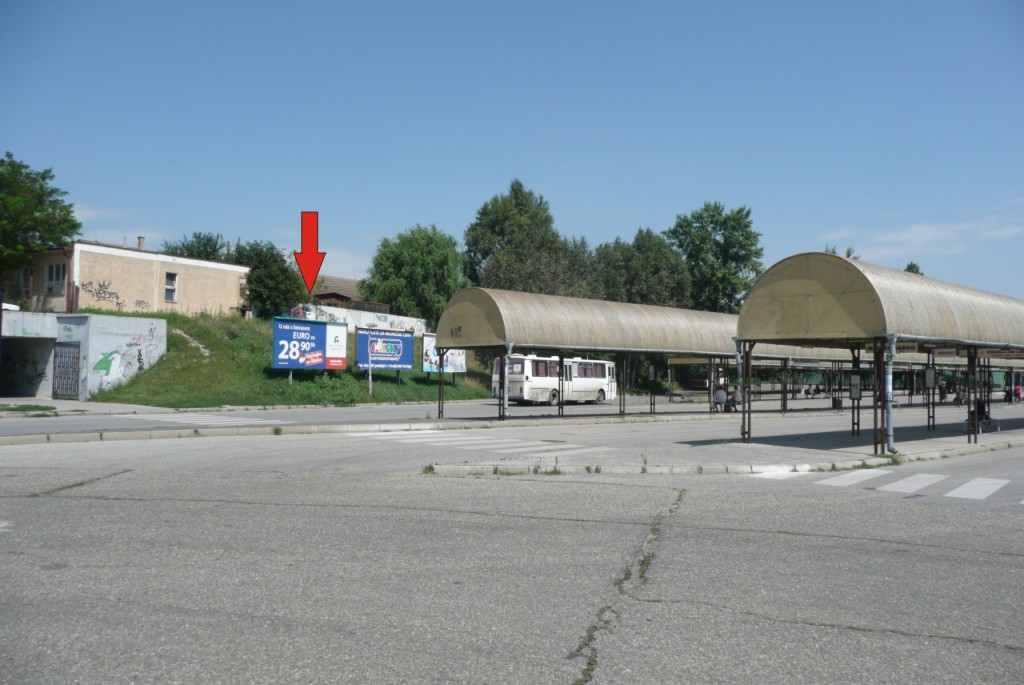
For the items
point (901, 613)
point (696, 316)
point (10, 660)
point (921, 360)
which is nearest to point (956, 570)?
point (901, 613)

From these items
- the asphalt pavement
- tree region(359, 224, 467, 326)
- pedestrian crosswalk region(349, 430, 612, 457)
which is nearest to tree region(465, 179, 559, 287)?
tree region(359, 224, 467, 326)

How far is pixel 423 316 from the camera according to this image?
244 ft

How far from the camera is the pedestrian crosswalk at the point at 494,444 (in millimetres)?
17612

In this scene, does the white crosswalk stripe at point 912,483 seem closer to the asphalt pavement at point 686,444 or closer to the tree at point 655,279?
the asphalt pavement at point 686,444

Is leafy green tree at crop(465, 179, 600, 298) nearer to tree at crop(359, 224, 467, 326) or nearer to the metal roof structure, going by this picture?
tree at crop(359, 224, 467, 326)

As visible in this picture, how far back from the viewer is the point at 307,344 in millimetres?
40875

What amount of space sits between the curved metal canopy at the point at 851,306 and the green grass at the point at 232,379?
73.5 ft

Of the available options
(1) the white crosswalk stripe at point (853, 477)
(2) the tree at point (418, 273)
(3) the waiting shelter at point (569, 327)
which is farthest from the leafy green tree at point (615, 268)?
(1) the white crosswalk stripe at point (853, 477)

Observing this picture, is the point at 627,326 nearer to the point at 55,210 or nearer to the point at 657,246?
the point at 55,210

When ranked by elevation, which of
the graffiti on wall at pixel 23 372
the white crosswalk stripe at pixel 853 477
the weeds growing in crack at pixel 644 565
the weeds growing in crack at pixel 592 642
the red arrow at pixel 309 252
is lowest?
the white crosswalk stripe at pixel 853 477

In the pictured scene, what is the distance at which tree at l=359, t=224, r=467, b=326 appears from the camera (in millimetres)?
73750

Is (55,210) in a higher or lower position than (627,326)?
higher

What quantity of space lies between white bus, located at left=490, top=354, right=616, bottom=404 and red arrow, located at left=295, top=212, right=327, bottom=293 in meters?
19.2

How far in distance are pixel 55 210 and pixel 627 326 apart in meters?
33.4
